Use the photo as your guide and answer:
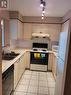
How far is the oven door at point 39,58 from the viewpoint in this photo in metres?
4.57

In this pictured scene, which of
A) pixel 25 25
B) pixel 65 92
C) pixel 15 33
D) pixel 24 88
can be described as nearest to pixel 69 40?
pixel 65 92

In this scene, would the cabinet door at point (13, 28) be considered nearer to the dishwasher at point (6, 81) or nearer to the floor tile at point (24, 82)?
the floor tile at point (24, 82)

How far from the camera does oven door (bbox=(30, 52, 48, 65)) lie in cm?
457

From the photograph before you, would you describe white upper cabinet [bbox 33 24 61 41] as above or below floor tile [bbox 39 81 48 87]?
above

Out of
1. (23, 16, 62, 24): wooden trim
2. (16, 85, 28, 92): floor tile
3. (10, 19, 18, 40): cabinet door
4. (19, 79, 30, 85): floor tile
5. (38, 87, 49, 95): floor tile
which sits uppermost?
(23, 16, 62, 24): wooden trim

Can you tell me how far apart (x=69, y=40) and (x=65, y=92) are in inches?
31.1

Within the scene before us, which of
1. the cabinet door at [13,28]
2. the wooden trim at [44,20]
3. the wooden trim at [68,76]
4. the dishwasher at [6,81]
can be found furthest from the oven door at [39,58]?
the wooden trim at [68,76]

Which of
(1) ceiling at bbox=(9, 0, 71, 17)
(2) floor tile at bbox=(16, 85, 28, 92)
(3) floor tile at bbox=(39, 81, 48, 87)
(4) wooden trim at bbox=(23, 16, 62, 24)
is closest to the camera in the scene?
(1) ceiling at bbox=(9, 0, 71, 17)

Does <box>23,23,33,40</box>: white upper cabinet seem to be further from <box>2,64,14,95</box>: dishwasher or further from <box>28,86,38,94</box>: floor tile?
<box>2,64,14,95</box>: dishwasher

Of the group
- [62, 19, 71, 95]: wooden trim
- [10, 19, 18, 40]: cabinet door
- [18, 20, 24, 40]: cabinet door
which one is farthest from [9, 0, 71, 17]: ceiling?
[62, 19, 71, 95]: wooden trim

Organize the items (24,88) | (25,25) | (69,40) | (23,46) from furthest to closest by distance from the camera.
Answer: (23,46)
(25,25)
(24,88)
(69,40)

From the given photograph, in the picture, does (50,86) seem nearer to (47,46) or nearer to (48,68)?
(48,68)

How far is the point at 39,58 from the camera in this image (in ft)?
15.1

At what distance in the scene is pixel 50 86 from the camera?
330 centimetres
